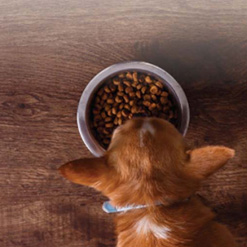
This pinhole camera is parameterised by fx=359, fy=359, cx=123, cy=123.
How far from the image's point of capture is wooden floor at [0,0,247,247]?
1.21 m

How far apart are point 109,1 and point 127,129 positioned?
1.92 feet

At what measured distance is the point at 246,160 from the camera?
47.8 inches

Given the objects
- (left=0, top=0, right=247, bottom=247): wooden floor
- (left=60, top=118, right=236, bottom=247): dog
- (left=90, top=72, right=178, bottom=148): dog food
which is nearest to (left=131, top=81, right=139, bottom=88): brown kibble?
(left=90, top=72, right=178, bottom=148): dog food

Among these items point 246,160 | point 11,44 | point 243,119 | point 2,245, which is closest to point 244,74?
point 243,119

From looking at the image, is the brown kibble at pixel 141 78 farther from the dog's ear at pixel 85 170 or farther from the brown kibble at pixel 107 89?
the dog's ear at pixel 85 170

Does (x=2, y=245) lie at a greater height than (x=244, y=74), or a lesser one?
lesser

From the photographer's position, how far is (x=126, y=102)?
3.69 ft

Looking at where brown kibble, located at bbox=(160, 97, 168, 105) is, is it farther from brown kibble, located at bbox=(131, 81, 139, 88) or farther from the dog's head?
the dog's head

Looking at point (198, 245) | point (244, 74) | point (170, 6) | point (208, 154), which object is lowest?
point (198, 245)

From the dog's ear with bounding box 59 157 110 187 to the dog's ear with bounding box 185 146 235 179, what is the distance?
19 centimetres

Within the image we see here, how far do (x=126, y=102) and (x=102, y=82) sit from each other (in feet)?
0.32

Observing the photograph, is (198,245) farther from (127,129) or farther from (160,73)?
(160,73)

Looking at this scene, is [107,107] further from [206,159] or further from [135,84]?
[206,159]

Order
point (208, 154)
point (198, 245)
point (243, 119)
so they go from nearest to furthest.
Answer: point (208, 154)
point (198, 245)
point (243, 119)
